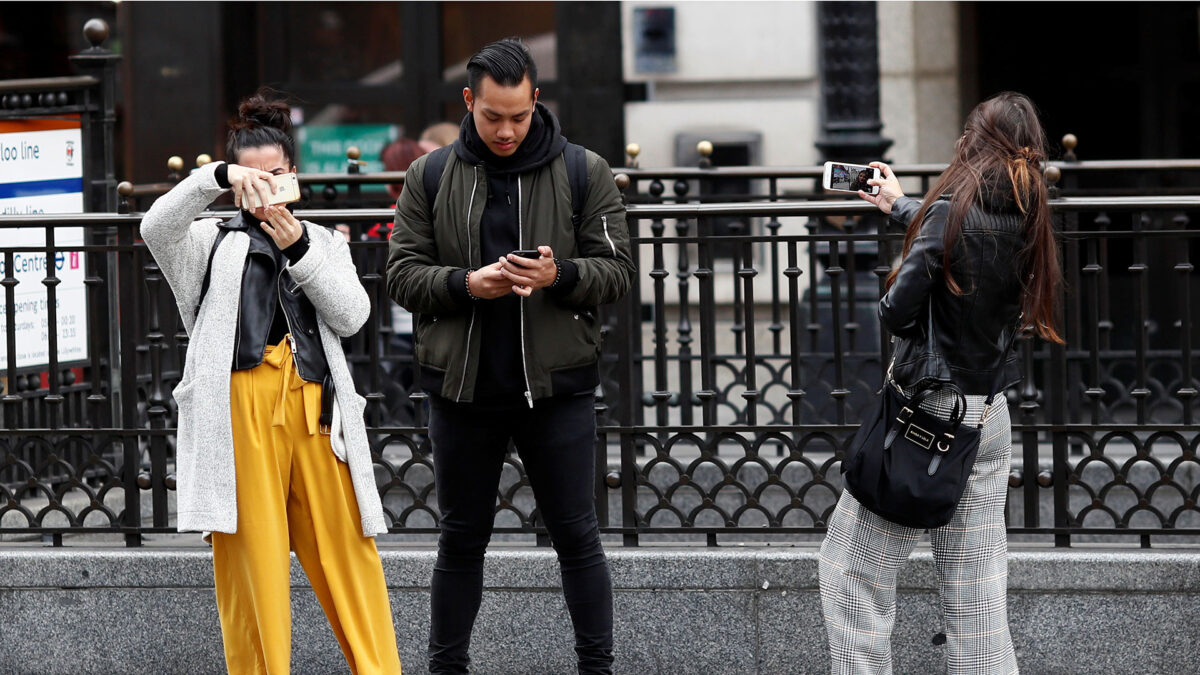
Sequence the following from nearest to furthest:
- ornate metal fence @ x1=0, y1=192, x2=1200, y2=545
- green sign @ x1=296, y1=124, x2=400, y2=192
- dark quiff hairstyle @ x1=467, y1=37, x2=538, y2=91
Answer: dark quiff hairstyle @ x1=467, y1=37, x2=538, y2=91 < ornate metal fence @ x1=0, y1=192, x2=1200, y2=545 < green sign @ x1=296, y1=124, x2=400, y2=192

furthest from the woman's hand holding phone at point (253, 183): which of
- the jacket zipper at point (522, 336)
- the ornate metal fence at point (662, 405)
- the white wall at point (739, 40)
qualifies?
the white wall at point (739, 40)

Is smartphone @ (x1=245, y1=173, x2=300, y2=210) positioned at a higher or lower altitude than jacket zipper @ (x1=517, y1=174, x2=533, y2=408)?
higher

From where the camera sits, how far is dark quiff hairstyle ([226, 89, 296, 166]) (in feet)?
14.4

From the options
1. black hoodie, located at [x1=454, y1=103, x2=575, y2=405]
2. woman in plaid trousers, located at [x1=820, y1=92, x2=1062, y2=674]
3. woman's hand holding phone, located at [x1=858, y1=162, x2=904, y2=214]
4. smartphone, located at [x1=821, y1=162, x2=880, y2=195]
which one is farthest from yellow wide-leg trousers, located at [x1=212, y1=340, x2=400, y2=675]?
woman's hand holding phone, located at [x1=858, y1=162, x2=904, y2=214]

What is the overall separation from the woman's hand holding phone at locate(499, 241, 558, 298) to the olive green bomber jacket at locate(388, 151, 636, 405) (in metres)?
0.19

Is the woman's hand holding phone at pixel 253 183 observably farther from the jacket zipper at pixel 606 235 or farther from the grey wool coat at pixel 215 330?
the jacket zipper at pixel 606 235

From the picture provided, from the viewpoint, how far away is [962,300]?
4.04 meters

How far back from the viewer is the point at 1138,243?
5633 millimetres

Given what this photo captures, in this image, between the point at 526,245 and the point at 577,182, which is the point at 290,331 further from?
the point at 577,182

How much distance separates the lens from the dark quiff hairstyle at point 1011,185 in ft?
13.1

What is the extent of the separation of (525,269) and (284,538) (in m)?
1.12

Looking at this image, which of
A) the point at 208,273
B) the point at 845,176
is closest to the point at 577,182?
the point at 845,176

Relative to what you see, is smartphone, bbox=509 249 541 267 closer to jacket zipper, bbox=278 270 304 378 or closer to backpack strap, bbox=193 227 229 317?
jacket zipper, bbox=278 270 304 378

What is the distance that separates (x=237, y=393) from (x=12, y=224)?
1913mm
